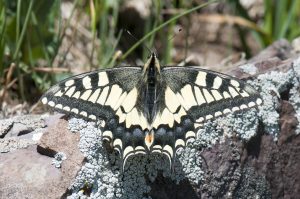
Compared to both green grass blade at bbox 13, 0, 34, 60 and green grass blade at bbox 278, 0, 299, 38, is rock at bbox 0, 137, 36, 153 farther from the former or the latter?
green grass blade at bbox 278, 0, 299, 38

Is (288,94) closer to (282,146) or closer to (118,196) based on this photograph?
(282,146)

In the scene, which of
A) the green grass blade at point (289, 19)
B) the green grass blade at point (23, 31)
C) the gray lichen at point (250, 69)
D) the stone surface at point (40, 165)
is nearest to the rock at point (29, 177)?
the stone surface at point (40, 165)

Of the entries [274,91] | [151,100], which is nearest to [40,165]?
[151,100]

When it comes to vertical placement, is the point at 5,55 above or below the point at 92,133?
above

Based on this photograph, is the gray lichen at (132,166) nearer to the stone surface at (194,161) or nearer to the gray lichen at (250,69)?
the stone surface at (194,161)

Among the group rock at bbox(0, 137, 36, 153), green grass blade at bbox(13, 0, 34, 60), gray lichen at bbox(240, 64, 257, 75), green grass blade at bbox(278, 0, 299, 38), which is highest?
green grass blade at bbox(278, 0, 299, 38)

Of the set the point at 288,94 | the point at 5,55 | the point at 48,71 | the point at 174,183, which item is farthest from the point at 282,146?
the point at 5,55

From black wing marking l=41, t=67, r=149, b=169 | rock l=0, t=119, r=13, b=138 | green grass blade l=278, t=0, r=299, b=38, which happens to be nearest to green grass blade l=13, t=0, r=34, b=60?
rock l=0, t=119, r=13, b=138

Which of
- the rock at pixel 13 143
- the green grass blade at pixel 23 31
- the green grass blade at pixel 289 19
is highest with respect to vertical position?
the green grass blade at pixel 289 19
